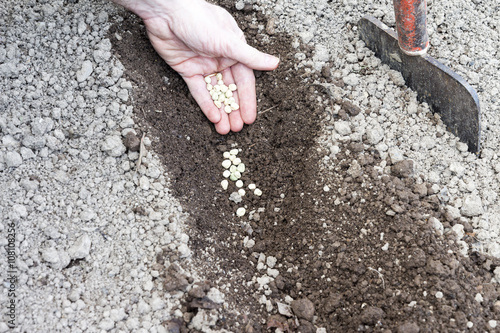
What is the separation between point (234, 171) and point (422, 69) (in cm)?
112

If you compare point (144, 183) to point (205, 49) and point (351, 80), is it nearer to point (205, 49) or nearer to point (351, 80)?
point (205, 49)

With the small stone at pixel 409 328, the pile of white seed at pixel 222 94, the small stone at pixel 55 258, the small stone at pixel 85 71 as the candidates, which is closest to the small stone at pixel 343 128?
the pile of white seed at pixel 222 94

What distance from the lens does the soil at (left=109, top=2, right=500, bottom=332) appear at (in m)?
2.07

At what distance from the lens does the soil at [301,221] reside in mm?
2072

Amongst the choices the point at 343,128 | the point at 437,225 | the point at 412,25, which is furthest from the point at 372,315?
the point at 412,25

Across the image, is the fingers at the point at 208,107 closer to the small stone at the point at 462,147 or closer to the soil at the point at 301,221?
the soil at the point at 301,221

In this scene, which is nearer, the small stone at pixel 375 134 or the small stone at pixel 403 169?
the small stone at pixel 403 169

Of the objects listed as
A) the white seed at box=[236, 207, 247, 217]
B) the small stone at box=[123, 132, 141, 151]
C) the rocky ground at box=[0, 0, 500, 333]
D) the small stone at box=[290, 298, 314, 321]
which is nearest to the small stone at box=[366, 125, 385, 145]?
the rocky ground at box=[0, 0, 500, 333]

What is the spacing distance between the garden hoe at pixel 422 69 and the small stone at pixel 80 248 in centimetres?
177

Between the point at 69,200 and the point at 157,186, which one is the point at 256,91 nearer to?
the point at 157,186

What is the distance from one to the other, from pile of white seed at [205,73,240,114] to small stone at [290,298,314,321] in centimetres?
114

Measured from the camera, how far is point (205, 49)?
8.60 feet

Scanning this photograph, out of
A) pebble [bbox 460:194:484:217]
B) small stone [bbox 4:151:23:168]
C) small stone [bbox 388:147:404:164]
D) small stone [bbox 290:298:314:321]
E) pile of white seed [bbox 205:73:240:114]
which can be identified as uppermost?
small stone [bbox 4:151:23:168]

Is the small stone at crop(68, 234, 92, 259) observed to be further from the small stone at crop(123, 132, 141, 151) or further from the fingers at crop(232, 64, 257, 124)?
the fingers at crop(232, 64, 257, 124)
